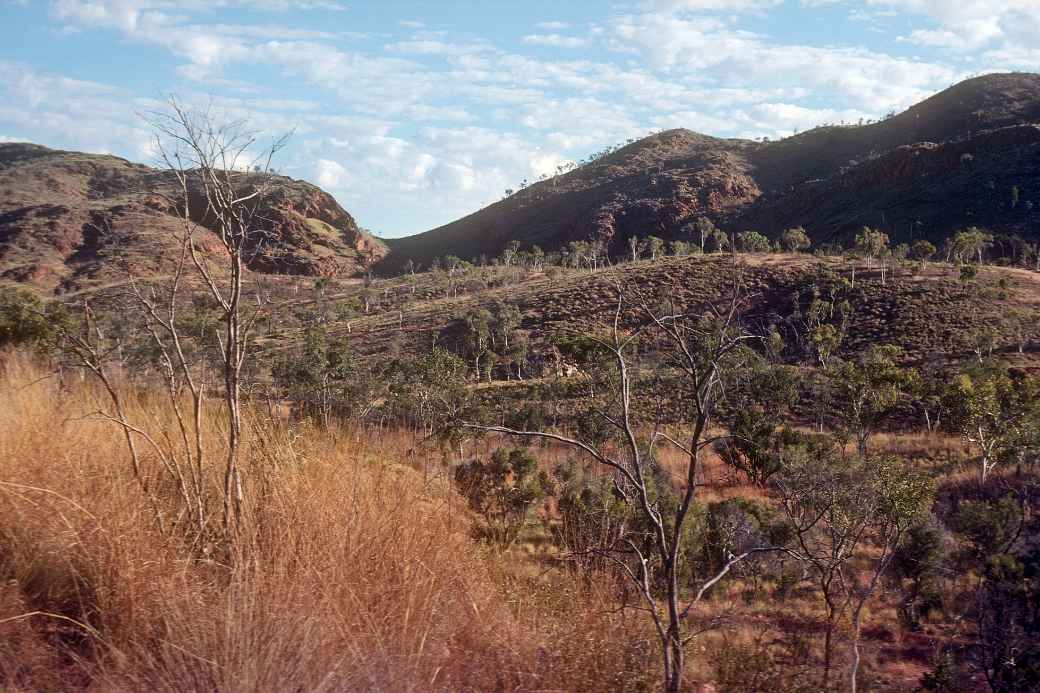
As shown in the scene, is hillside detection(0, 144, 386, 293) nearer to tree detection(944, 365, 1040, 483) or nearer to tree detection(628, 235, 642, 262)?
tree detection(628, 235, 642, 262)

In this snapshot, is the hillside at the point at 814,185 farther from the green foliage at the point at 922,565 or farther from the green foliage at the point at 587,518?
the green foliage at the point at 587,518

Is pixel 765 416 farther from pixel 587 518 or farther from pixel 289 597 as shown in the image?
pixel 289 597

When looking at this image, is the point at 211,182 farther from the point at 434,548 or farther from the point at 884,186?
the point at 884,186

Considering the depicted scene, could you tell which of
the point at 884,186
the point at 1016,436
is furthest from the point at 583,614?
the point at 884,186

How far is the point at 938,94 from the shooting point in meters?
86.5

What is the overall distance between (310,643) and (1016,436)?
18701 millimetres

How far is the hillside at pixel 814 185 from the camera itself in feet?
174

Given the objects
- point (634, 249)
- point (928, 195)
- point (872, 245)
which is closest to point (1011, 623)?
point (872, 245)

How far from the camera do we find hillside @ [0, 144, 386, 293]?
52.0m

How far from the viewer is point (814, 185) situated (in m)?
73.8

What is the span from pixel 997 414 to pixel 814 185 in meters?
63.4

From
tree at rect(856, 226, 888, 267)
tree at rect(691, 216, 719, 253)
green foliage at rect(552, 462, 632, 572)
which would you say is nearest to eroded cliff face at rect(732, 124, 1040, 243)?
tree at rect(691, 216, 719, 253)

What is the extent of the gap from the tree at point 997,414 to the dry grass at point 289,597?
17397 mm

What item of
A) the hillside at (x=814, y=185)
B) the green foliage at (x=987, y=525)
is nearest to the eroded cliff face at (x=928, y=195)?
the hillside at (x=814, y=185)
